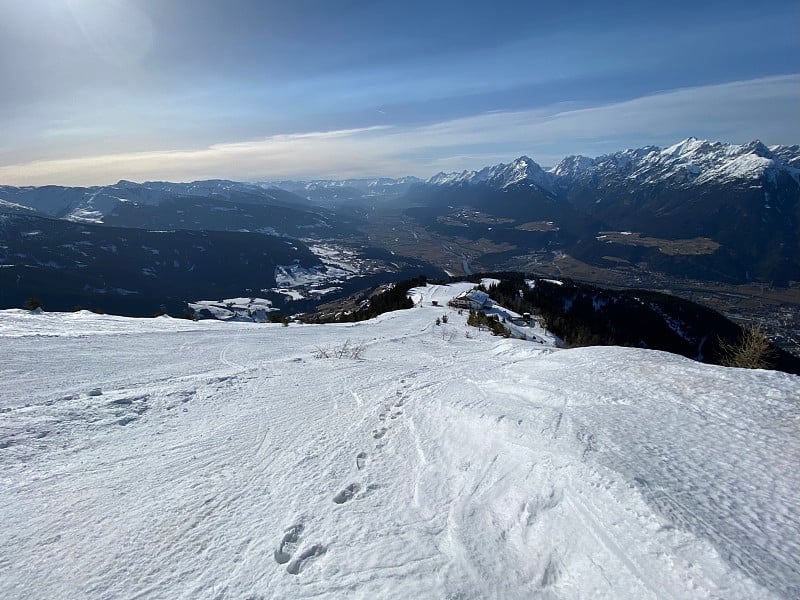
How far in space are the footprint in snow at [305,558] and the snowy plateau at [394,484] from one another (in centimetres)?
2

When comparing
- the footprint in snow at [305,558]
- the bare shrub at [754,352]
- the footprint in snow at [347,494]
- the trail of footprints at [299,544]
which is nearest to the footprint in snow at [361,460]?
the trail of footprints at [299,544]

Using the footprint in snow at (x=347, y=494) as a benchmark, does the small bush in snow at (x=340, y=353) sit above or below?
below

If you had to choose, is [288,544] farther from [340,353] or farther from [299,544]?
[340,353]

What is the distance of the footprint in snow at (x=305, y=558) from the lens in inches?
137

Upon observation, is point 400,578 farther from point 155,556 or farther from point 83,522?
point 83,522

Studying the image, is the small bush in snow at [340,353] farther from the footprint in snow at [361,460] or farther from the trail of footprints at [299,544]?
the trail of footprints at [299,544]

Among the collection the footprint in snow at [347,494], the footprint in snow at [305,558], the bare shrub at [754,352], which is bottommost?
the bare shrub at [754,352]

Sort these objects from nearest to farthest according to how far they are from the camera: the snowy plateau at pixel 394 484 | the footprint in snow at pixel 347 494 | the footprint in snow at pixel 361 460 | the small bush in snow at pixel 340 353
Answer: the snowy plateau at pixel 394 484 < the footprint in snow at pixel 347 494 < the footprint in snow at pixel 361 460 < the small bush in snow at pixel 340 353

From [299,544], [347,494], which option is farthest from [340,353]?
[299,544]

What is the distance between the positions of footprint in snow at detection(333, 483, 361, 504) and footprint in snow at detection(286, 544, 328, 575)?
2.30 ft

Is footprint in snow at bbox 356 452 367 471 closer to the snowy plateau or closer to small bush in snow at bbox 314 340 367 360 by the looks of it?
the snowy plateau

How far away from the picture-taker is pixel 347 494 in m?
4.56

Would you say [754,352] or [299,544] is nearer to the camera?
[299,544]

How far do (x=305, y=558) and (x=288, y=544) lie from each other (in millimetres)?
245
